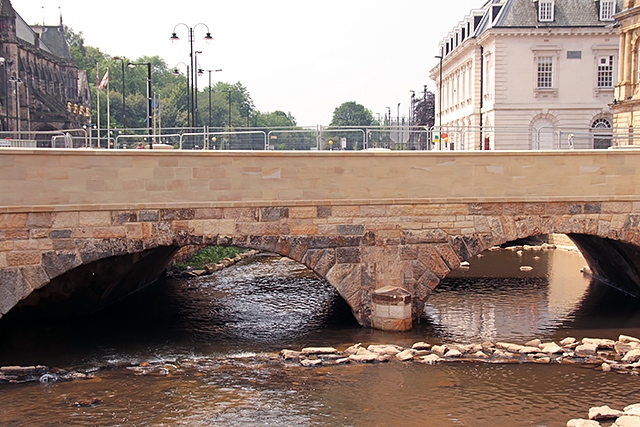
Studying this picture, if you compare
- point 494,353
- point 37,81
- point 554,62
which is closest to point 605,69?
point 554,62

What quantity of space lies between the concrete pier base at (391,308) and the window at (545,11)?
3681 centimetres

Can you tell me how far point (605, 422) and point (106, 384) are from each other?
893 centimetres

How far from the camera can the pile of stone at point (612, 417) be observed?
12.6m

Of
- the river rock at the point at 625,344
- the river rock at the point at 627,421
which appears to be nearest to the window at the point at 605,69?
the river rock at the point at 625,344

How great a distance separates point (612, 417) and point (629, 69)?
105ft

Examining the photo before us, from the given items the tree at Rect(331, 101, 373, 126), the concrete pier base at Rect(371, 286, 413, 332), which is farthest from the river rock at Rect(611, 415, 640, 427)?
the tree at Rect(331, 101, 373, 126)

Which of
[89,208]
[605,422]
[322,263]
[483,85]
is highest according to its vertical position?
[483,85]

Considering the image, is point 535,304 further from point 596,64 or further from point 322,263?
point 596,64

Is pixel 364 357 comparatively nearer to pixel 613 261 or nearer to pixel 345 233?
pixel 345 233

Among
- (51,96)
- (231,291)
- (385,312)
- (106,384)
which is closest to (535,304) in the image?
(385,312)

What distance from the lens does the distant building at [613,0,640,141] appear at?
39969 mm

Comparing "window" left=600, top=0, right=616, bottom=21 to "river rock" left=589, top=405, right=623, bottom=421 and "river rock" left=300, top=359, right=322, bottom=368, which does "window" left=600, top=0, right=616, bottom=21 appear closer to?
"river rock" left=300, top=359, right=322, bottom=368

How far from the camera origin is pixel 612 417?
13.2m

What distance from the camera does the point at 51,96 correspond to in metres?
74.4
